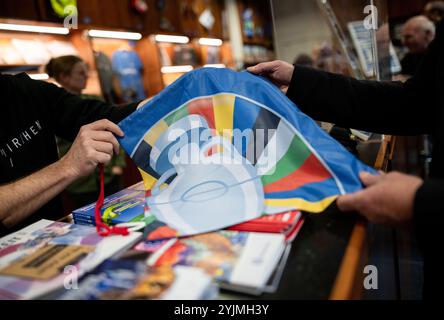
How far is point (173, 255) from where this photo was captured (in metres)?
0.58

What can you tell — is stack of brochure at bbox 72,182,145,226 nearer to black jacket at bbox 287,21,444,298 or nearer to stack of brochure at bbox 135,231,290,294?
stack of brochure at bbox 135,231,290,294

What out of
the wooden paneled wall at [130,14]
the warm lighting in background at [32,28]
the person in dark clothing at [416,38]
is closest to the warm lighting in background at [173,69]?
the wooden paneled wall at [130,14]

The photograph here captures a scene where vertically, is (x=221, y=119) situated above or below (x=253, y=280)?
above

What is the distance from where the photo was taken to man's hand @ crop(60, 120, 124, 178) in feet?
2.88

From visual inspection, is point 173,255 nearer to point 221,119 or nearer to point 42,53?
point 221,119

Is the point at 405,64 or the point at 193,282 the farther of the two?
the point at 405,64

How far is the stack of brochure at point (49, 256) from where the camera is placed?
20.7 inches

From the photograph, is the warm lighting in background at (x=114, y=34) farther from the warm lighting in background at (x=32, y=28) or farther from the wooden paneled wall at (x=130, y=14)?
the warm lighting in background at (x=32, y=28)

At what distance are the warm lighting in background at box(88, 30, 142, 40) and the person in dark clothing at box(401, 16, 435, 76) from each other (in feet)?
9.26

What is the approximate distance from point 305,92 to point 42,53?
8.96ft

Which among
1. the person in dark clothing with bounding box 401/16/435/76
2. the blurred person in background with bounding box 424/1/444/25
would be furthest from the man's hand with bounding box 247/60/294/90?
the blurred person in background with bounding box 424/1/444/25

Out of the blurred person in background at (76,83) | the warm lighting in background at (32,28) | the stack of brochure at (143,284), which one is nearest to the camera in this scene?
the stack of brochure at (143,284)

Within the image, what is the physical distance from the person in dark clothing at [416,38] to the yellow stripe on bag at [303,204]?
9.57 feet
